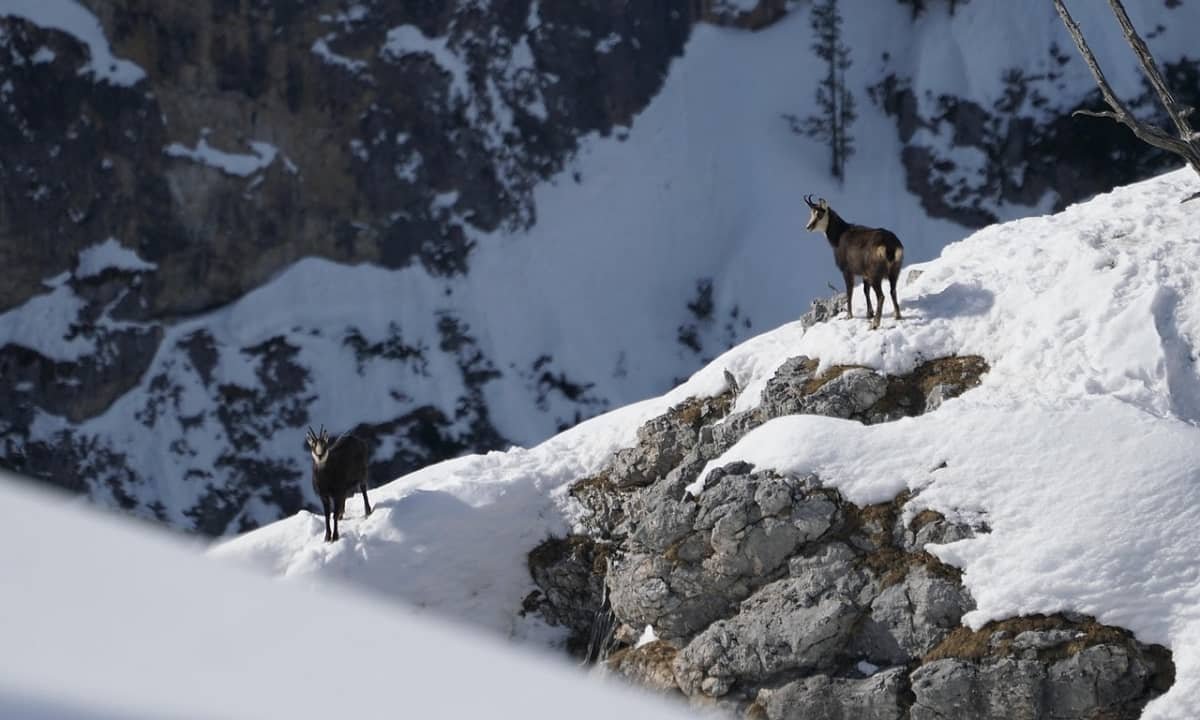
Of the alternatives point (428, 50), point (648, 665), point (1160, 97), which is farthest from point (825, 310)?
point (428, 50)

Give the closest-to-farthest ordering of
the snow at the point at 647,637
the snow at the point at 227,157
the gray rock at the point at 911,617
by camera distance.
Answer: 1. the gray rock at the point at 911,617
2. the snow at the point at 647,637
3. the snow at the point at 227,157

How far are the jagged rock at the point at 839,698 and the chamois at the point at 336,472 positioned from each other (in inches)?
309

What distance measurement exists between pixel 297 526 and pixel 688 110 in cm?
4252

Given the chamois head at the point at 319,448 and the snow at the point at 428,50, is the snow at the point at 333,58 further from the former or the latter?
the chamois head at the point at 319,448

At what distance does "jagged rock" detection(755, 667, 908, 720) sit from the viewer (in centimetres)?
1313

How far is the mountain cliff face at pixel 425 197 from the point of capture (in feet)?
173

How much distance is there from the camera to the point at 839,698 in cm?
1345

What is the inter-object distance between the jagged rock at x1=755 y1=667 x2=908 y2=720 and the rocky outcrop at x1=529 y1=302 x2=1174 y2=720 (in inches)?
0.6

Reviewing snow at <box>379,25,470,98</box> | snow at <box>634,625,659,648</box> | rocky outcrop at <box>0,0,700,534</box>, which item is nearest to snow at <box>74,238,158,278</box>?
rocky outcrop at <box>0,0,700,534</box>

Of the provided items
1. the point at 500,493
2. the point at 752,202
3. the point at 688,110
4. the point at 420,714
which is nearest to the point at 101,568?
the point at 420,714

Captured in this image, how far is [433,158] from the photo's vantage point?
2281 inches

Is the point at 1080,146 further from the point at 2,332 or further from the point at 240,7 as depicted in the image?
the point at 2,332

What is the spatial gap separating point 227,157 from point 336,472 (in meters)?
41.5

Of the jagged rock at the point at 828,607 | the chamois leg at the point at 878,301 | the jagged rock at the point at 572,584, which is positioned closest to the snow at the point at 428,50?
the jagged rock at the point at 572,584
